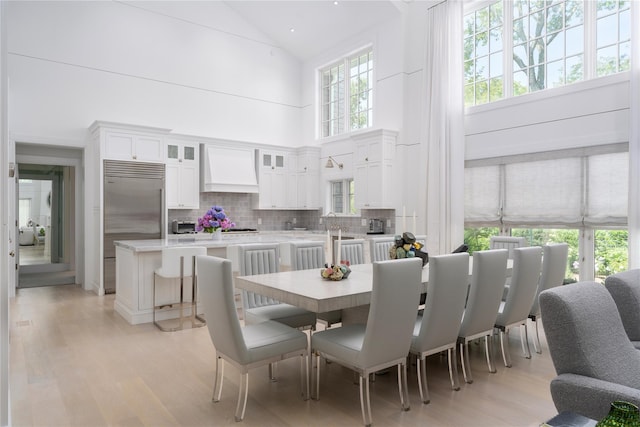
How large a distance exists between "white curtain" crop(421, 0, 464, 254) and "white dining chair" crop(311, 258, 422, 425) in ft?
13.0

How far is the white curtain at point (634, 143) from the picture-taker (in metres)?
4.41

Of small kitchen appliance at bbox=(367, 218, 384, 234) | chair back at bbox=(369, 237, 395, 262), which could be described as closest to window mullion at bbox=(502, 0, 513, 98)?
small kitchen appliance at bbox=(367, 218, 384, 234)

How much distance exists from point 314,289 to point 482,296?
1248mm

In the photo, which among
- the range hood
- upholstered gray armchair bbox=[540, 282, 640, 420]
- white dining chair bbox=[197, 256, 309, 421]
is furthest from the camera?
the range hood

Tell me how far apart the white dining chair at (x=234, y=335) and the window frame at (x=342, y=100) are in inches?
221

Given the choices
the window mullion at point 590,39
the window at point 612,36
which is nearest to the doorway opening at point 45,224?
the window mullion at point 590,39

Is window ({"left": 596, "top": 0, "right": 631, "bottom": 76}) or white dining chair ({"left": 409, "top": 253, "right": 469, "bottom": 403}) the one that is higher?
window ({"left": 596, "top": 0, "right": 631, "bottom": 76})

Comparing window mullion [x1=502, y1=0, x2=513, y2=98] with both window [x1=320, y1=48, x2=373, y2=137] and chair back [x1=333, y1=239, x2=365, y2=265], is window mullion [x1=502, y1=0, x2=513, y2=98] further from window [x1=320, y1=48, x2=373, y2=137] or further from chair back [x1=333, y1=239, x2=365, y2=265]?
chair back [x1=333, y1=239, x2=365, y2=265]

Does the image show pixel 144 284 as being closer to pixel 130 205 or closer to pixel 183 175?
pixel 130 205

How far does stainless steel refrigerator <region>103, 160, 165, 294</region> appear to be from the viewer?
6.45 m

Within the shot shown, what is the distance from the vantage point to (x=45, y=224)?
320 inches

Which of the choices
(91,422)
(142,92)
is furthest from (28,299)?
(91,422)

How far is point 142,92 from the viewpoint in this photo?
730 cm

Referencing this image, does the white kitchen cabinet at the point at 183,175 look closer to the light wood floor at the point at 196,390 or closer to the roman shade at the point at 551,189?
→ the light wood floor at the point at 196,390
